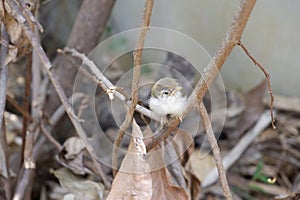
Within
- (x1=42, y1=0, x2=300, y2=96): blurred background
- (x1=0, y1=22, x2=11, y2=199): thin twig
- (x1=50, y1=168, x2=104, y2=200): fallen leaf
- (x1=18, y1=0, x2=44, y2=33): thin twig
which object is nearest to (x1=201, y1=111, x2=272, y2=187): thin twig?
(x1=42, y1=0, x2=300, y2=96): blurred background

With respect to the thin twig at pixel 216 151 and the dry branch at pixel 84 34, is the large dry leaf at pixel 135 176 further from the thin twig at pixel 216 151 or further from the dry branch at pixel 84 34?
the dry branch at pixel 84 34

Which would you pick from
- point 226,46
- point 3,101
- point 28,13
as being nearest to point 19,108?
point 3,101

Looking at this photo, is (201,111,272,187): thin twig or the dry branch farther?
(201,111,272,187): thin twig

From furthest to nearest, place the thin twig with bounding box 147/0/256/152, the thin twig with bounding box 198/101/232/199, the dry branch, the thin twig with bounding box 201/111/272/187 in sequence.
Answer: the thin twig with bounding box 201/111/272/187 → the dry branch → the thin twig with bounding box 198/101/232/199 → the thin twig with bounding box 147/0/256/152

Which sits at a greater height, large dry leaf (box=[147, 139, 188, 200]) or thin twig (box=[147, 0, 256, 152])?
thin twig (box=[147, 0, 256, 152])

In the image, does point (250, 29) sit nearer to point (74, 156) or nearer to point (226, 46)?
point (74, 156)

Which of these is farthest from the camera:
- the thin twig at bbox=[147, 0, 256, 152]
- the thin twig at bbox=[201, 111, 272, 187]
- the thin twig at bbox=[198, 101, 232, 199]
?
the thin twig at bbox=[201, 111, 272, 187]

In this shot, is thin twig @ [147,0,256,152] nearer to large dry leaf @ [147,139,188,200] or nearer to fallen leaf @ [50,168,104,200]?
large dry leaf @ [147,139,188,200]
